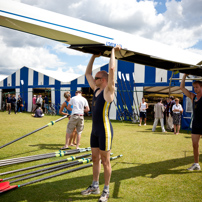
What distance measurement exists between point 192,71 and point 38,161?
160 inches

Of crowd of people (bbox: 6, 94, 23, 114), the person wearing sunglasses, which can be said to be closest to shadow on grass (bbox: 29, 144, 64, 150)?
the person wearing sunglasses

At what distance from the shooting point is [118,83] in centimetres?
1595

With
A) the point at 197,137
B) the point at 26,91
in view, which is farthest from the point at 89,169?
the point at 26,91

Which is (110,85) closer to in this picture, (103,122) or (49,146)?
(103,122)

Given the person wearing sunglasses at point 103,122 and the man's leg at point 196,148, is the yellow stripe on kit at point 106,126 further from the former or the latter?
the man's leg at point 196,148

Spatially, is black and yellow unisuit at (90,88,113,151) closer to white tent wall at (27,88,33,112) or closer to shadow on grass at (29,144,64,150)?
shadow on grass at (29,144,64,150)

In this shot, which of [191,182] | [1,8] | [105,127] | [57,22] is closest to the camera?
[1,8]

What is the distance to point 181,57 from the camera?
392 centimetres

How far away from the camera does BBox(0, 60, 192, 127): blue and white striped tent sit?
45.5ft

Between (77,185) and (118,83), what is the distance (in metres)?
12.9

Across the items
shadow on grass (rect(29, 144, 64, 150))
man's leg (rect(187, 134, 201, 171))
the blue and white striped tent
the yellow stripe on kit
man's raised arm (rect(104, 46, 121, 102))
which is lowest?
shadow on grass (rect(29, 144, 64, 150))

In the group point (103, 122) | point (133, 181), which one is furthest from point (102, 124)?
point (133, 181)

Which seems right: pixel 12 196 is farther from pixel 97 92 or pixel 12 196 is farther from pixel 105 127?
pixel 97 92

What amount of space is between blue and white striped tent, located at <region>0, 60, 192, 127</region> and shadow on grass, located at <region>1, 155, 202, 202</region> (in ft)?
25.5
